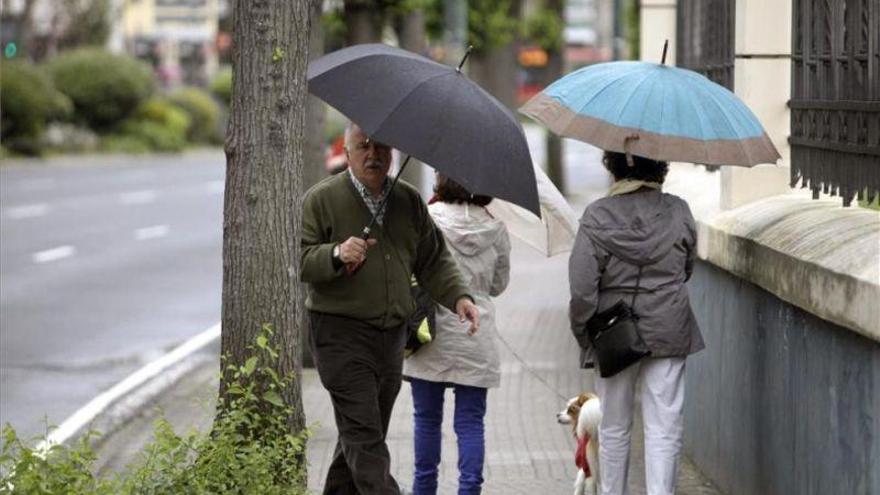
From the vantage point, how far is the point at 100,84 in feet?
168

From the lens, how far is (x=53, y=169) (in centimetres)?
4384

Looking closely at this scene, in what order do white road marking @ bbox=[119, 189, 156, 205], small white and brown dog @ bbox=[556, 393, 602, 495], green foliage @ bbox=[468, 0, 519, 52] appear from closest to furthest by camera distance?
small white and brown dog @ bbox=[556, 393, 602, 495] < white road marking @ bbox=[119, 189, 156, 205] < green foliage @ bbox=[468, 0, 519, 52]

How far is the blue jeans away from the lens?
8.19m

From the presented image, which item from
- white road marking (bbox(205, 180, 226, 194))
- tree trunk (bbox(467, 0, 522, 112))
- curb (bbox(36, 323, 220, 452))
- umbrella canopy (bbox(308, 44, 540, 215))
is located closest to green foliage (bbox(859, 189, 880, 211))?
umbrella canopy (bbox(308, 44, 540, 215))

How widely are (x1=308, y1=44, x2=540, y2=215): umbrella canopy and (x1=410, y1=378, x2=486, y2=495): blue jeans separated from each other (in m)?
1.68

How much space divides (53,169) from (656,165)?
123 ft

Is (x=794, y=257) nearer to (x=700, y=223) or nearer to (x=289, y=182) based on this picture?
(x=289, y=182)

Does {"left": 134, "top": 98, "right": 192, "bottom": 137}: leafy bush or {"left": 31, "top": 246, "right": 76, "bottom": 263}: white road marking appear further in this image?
{"left": 134, "top": 98, "right": 192, "bottom": 137}: leafy bush

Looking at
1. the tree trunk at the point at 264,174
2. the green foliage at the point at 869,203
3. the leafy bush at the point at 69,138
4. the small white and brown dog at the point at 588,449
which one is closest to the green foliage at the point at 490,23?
the leafy bush at the point at 69,138

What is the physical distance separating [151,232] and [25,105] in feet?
62.4

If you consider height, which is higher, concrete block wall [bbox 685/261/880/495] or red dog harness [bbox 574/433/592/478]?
concrete block wall [bbox 685/261/880/495]

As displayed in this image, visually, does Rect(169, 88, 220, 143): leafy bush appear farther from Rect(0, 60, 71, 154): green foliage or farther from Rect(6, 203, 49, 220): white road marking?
Rect(6, 203, 49, 220): white road marking

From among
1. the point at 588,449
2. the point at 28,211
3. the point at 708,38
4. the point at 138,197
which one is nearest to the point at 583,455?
the point at 588,449

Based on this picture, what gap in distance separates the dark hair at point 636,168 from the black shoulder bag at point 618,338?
1.23 feet
